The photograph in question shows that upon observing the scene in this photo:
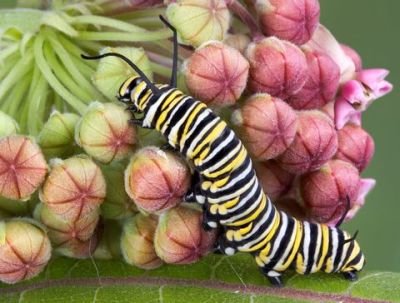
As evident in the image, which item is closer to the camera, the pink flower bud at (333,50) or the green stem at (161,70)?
the green stem at (161,70)

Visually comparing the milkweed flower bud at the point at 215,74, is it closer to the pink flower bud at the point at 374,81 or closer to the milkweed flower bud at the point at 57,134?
the milkweed flower bud at the point at 57,134

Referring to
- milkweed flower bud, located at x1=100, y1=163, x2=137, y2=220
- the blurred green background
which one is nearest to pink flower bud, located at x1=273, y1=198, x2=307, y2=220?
milkweed flower bud, located at x1=100, y1=163, x2=137, y2=220

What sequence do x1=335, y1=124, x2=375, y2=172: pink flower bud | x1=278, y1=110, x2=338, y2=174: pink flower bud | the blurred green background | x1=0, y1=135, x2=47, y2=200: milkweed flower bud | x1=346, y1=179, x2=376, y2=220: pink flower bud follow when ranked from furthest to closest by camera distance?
1. the blurred green background
2. x1=346, y1=179, x2=376, y2=220: pink flower bud
3. x1=335, y1=124, x2=375, y2=172: pink flower bud
4. x1=278, y1=110, x2=338, y2=174: pink flower bud
5. x1=0, y1=135, x2=47, y2=200: milkweed flower bud

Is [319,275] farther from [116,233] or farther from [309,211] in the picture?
[116,233]

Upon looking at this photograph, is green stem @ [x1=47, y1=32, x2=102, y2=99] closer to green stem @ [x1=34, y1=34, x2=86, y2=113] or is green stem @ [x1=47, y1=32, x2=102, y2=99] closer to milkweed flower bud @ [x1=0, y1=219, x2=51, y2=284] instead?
green stem @ [x1=34, y1=34, x2=86, y2=113]

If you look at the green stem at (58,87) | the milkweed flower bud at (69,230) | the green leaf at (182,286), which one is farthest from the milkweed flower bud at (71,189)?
the green leaf at (182,286)

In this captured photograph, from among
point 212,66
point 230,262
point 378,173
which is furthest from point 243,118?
point 378,173

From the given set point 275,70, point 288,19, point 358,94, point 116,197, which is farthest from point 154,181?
point 358,94
